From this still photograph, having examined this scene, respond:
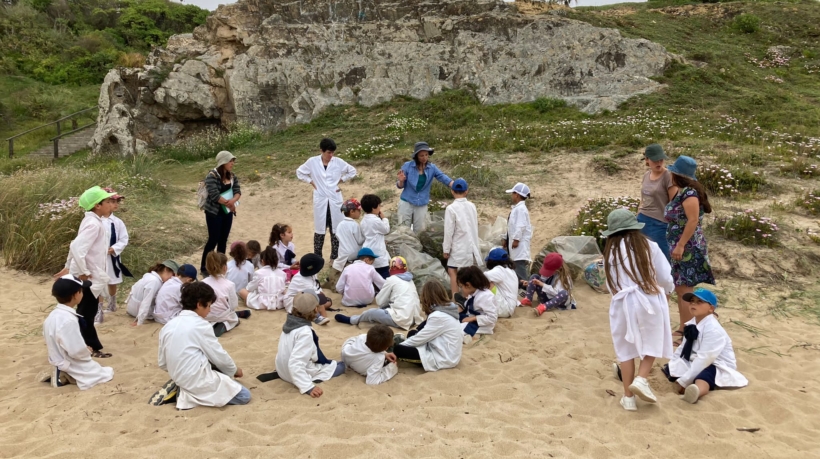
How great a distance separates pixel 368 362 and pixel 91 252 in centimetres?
292

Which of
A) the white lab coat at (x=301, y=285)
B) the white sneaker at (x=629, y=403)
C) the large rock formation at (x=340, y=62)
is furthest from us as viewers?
the large rock formation at (x=340, y=62)

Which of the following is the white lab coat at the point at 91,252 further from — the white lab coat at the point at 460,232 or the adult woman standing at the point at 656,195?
the adult woman standing at the point at 656,195

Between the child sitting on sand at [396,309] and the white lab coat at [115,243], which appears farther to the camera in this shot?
the child sitting on sand at [396,309]

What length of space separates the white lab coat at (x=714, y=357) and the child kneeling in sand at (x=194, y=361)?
131 inches

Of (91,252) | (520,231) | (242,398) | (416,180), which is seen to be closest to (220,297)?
(91,252)

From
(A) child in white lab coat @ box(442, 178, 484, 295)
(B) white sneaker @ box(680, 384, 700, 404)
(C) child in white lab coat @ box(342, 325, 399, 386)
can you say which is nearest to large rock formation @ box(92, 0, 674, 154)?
(A) child in white lab coat @ box(442, 178, 484, 295)

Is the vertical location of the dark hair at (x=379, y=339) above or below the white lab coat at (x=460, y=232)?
below

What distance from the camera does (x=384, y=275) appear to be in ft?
22.0

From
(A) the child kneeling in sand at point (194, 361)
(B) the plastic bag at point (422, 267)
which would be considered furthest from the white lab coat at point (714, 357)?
(A) the child kneeling in sand at point (194, 361)

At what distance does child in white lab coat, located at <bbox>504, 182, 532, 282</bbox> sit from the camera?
20.4ft

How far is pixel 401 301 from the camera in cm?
550

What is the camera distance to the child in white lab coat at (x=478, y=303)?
5.16 metres

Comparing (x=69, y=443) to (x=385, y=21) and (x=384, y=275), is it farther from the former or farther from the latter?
(x=385, y=21)

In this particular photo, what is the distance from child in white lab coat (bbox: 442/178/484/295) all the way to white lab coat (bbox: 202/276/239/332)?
2378mm
